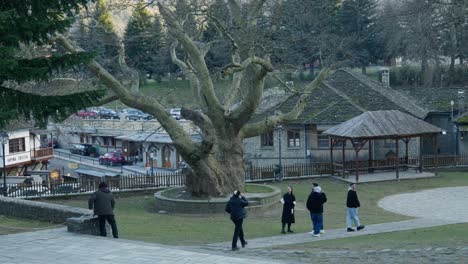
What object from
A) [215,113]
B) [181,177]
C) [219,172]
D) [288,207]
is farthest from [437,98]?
[288,207]

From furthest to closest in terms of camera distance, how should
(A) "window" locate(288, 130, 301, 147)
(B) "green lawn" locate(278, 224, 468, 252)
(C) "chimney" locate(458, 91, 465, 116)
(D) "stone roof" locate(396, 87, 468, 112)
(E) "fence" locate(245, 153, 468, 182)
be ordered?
(D) "stone roof" locate(396, 87, 468, 112) < (C) "chimney" locate(458, 91, 465, 116) < (A) "window" locate(288, 130, 301, 147) < (E) "fence" locate(245, 153, 468, 182) < (B) "green lawn" locate(278, 224, 468, 252)

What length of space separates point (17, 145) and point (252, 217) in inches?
1193

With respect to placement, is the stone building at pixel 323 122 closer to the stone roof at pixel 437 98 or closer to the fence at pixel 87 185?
the stone roof at pixel 437 98

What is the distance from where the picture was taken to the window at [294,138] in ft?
148

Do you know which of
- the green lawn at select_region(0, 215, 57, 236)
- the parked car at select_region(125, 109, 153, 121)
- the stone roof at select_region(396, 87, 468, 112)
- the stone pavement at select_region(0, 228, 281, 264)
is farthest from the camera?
the parked car at select_region(125, 109, 153, 121)

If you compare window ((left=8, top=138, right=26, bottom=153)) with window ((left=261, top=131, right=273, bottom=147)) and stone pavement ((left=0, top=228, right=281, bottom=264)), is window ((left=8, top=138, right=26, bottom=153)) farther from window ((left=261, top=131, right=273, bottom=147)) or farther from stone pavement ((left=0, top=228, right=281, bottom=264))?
stone pavement ((left=0, top=228, right=281, bottom=264))

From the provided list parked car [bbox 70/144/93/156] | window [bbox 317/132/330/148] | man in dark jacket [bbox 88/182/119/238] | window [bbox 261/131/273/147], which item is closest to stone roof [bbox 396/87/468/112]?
window [bbox 317/132/330/148]

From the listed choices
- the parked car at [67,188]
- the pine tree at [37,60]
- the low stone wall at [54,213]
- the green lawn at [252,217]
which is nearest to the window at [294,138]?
the green lawn at [252,217]

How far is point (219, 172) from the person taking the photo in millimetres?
28891

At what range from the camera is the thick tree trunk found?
1123 inches

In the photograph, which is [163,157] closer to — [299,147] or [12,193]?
[299,147]

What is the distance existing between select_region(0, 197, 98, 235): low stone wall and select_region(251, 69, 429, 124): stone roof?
22866mm

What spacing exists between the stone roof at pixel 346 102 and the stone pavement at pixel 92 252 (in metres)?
27.1

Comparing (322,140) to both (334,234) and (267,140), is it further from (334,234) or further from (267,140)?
(334,234)
